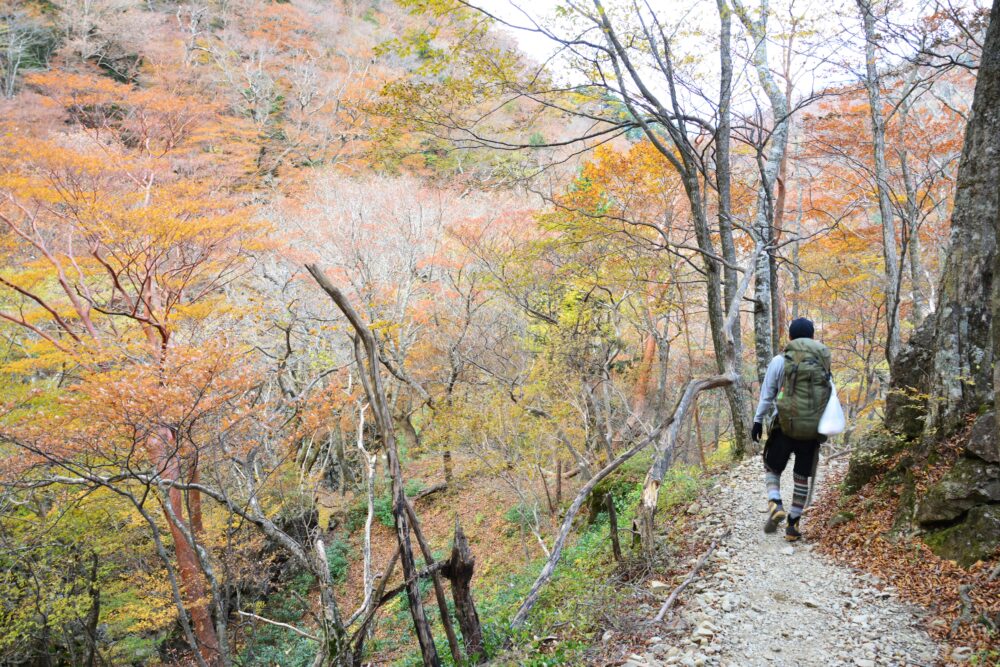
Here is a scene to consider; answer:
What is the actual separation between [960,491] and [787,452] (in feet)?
3.53

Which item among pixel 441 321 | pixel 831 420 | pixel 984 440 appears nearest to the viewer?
pixel 984 440

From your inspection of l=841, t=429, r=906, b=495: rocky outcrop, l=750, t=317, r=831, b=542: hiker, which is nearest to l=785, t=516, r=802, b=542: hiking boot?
l=750, t=317, r=831, b=542: hiker

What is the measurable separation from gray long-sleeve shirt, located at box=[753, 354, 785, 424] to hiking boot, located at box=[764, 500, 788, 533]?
719 mm

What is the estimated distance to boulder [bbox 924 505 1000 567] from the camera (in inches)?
119

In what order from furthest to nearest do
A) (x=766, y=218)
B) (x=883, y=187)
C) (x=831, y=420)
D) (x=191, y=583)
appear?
(x=191, y=583) → (x=883, y=187) → (x=766, y=218) → (x=831, y=420)

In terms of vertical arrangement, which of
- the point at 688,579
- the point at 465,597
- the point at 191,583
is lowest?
the point at 191,583

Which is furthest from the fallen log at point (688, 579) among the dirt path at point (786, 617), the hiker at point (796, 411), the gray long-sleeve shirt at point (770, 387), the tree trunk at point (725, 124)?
the tree trunk at point (725, 124)

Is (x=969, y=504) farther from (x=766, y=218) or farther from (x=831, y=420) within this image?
(x=766, y=218)

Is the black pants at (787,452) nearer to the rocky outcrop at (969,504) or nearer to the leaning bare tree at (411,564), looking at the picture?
the rocky outcrop at (969,504)

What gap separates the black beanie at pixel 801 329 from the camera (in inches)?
161

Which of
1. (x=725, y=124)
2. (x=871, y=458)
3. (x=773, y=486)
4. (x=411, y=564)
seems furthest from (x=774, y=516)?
(x=725, y=124)

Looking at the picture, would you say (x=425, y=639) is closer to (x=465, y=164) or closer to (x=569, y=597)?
(x=569, y=597)

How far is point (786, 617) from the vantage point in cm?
329

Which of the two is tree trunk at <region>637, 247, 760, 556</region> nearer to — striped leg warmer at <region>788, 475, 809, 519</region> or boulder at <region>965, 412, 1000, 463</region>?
striped leg warmer at <region>788, 475, 809, 519</region>
